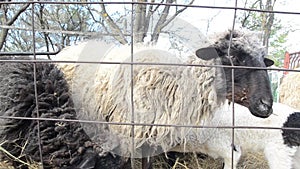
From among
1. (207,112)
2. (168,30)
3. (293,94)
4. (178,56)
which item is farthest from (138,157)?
(168,30)

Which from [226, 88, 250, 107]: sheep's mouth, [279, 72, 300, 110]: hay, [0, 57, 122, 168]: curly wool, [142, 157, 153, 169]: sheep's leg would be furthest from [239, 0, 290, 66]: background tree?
[0, 57, 122, 168]: curly wool

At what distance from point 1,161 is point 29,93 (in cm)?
44

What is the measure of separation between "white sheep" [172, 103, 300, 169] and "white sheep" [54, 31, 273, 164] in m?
0.09

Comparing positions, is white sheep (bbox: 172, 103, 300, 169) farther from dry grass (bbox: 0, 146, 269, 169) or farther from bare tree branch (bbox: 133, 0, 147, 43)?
bare tree branch (bbox: 133, 0, 147, 43)

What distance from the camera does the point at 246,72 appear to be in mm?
2256

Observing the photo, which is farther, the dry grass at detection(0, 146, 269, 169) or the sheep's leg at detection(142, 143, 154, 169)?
the dry grass at detection(0, 146, 269, 169)

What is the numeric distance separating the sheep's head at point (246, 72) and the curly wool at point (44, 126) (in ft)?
2.79

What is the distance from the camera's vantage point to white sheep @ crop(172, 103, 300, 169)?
2.39 meters

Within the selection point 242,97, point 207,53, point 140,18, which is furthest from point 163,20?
point 242,97

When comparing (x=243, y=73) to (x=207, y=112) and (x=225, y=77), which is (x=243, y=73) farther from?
(x=207, y=112)

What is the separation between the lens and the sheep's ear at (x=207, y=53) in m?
2.26

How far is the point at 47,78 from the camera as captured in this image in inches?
82.6

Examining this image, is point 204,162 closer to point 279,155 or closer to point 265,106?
point 279,155

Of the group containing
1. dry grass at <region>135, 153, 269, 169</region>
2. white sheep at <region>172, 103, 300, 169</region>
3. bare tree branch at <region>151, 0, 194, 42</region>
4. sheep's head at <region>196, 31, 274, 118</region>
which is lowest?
dry grass at <region>135, 153, 269, 169</region>
